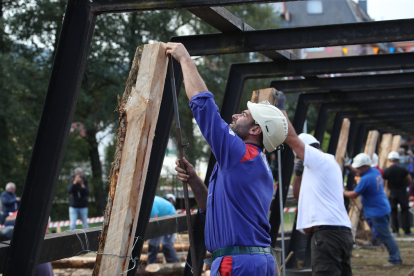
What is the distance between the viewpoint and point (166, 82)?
4660 mm

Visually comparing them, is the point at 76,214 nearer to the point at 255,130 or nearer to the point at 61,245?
the point at 61,245

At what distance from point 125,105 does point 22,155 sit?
19287mm

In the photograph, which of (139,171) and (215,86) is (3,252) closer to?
(139,171)

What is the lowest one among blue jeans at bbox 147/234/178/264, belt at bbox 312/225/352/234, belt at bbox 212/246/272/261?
blue jeans at bbox 147/234/178/264

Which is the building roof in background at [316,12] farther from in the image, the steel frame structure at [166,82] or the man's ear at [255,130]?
the man's ear at [255,130]

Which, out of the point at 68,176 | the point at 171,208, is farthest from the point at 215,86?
the point at 171,208

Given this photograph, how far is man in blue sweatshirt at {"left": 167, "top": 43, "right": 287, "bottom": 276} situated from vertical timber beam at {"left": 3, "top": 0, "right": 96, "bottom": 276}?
0.66 m

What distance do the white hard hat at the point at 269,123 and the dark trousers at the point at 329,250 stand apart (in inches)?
98.9

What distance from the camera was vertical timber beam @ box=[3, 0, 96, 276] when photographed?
124 inches

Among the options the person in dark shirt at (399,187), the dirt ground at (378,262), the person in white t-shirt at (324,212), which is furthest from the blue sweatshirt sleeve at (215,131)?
the person in dark shirt at (399,187)

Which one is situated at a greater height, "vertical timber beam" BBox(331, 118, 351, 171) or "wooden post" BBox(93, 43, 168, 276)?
"vertical timber beam" BBox(331, 118, 351, 171)

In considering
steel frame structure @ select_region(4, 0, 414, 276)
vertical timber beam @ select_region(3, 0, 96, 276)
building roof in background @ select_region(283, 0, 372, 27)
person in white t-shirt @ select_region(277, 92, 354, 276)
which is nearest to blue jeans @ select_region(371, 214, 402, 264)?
steel frame structure @ select_region(4, 0, 414, 276)

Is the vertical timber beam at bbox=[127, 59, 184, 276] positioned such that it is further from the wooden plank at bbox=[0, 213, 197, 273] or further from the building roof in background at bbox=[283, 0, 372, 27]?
the building roof in background at bbox=[283, 0, 372, 27]

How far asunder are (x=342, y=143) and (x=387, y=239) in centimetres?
236
